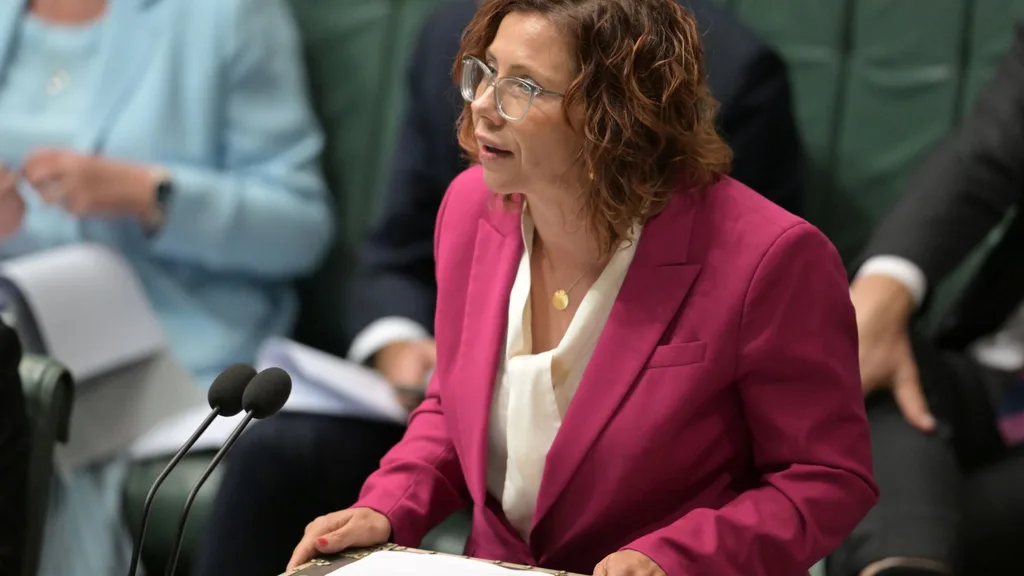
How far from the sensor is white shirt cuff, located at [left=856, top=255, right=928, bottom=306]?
158 centimetres

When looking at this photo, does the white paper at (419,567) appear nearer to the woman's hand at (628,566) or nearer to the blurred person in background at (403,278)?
the woman's hand at (628,566)

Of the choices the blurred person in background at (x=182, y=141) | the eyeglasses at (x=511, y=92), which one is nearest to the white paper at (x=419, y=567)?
the eyeglasses at (x=511, y=92)

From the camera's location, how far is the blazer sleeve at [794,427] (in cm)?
101

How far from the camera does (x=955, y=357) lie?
1.66 meters

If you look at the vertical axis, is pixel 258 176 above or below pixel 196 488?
below

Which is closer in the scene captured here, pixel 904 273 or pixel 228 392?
pixel 228 392

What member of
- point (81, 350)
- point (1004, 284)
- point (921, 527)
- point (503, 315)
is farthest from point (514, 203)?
point (81, 350)

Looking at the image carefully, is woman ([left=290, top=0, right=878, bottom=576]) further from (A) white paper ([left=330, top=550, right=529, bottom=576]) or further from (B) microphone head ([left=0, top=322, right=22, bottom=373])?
(B) microphone head ([left=0, top=322, right=22, bottom=373])

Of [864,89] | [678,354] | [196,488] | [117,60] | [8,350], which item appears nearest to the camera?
[196,488]

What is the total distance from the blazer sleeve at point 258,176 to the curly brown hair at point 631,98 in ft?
3.73

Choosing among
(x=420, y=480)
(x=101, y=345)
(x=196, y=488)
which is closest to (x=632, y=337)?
(x=420, y=480)

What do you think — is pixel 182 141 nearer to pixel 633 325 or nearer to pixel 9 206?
pixel 9 206

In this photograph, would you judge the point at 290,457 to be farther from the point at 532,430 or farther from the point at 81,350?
the point at 532,430

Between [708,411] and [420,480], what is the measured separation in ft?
0.93
